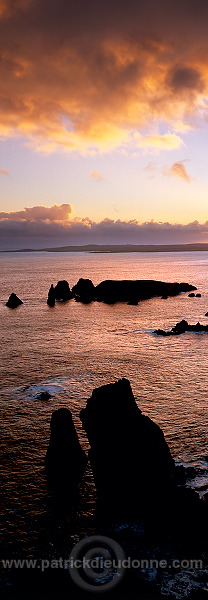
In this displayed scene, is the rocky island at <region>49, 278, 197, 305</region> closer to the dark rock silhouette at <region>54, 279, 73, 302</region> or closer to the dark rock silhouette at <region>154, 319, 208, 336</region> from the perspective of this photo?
the dark rock silhouette at <region>54, 279, 73, 302</region>

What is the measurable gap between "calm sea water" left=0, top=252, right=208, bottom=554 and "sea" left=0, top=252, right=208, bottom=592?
0.11 m

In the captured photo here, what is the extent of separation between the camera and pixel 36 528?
85.9 feet

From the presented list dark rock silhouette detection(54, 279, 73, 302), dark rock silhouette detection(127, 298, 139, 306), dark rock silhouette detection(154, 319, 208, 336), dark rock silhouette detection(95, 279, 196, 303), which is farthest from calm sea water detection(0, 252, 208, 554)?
dark rock silhouette detection(95, 279, 196, 303)

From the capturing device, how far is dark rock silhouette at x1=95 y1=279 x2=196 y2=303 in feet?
491

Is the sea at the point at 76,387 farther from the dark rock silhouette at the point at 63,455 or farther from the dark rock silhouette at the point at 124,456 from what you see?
the dark rock silhouette at the point at 124,456

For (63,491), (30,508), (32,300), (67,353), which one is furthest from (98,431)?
(32,300)

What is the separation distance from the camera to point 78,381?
183 ft

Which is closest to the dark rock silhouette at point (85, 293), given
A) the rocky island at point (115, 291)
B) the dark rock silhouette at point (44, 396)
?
the rocky island at point (115, 291)

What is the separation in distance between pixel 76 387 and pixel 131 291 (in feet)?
334

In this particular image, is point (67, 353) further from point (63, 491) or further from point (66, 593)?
point (66, 593)

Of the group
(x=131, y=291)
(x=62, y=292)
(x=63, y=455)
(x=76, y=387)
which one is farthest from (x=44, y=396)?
(x=131, y=291)

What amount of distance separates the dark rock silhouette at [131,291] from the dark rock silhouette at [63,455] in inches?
4375

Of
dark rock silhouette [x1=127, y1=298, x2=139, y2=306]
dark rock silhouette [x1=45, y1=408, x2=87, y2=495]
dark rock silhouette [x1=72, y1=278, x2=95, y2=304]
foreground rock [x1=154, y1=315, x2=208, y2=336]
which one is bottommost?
dark rock silhouette [x1=45, y1=408, x2=87, y2=495]

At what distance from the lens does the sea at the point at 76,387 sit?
27719 mm
